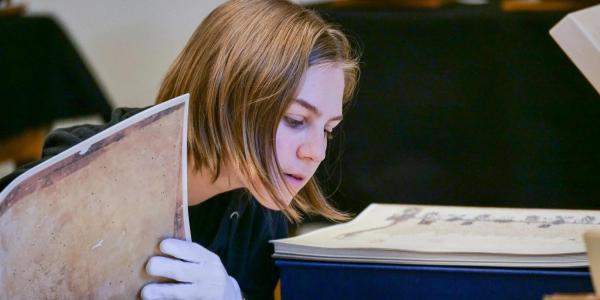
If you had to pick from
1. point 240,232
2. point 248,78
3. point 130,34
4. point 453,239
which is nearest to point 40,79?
point 130,34

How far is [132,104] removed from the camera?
3.38m

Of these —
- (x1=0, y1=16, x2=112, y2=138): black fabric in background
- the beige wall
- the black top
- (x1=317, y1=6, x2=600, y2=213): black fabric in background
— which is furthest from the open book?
the beige wall

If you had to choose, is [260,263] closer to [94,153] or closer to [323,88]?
[323,88]

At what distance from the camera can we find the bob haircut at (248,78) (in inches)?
36.8

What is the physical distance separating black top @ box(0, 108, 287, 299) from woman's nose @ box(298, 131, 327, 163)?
154 millimetres

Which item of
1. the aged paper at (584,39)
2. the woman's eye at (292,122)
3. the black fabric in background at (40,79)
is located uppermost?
the aged paper at (584,39)

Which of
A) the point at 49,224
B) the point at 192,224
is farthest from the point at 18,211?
the point at 192,224

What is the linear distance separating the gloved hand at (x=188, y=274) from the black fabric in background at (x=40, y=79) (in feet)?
5.84

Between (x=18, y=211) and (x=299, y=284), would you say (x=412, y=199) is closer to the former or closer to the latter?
(x=299, y=284)

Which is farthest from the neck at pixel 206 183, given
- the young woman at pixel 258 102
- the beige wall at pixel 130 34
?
the beige wall at pixel 130 34

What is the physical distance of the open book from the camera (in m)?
0.82

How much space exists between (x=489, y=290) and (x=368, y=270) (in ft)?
0.34

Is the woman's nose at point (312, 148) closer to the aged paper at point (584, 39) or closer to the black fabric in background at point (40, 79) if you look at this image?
the aged paper at point (584, 39)

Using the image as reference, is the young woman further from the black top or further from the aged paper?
the aged paper
